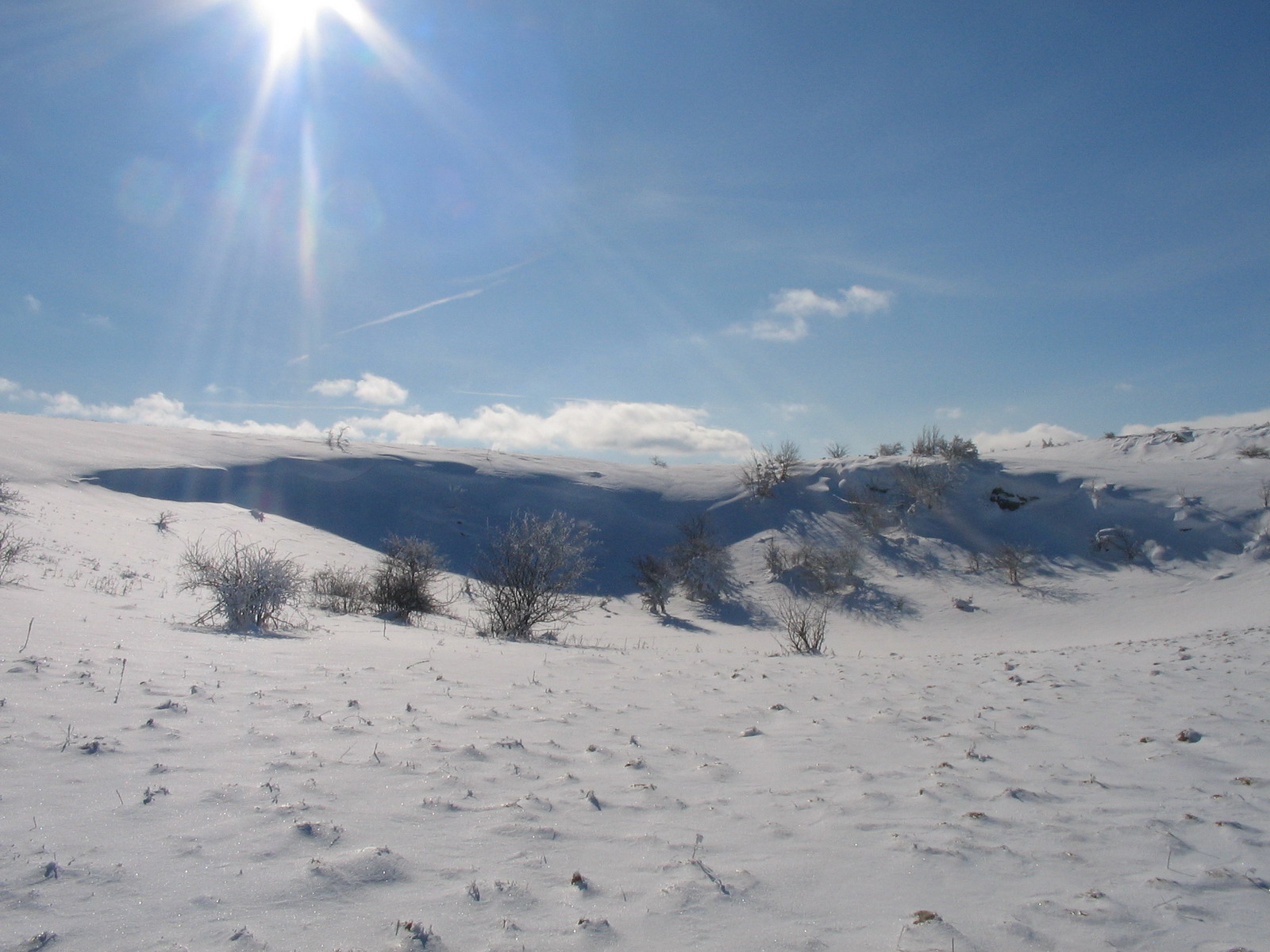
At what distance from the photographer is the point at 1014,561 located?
20.0 m

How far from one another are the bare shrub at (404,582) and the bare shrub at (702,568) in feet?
28.4

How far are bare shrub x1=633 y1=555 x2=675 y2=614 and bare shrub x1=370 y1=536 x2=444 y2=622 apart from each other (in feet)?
23.8

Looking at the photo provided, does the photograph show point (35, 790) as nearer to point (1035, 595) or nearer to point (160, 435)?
point (1035, 595)

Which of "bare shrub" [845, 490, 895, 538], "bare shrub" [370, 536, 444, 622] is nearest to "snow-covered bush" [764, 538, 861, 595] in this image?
"bare shrub" [845, 490, 895, 538]

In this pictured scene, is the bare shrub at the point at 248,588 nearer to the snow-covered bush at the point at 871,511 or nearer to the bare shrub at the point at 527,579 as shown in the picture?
the bare shrub at the point at 527,579

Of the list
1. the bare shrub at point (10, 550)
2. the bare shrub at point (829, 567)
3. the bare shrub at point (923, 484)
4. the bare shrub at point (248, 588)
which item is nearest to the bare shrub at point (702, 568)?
the bare shrub at point (829, 567)

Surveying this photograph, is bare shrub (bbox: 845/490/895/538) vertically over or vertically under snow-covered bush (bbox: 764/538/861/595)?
over

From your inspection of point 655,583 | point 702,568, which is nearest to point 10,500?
point 655,583

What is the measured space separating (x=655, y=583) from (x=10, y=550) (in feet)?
46.7

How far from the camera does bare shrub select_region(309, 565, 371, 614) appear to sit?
13.2m

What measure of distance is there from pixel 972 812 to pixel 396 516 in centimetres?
2360

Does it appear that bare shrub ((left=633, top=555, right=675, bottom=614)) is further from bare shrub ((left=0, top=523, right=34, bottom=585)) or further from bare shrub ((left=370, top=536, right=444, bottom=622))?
bare shrub ((left=0, top=523, right=34, bottom=585))

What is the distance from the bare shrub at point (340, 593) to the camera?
1321cm

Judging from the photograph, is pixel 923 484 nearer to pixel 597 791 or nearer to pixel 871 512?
pixel 871 512
